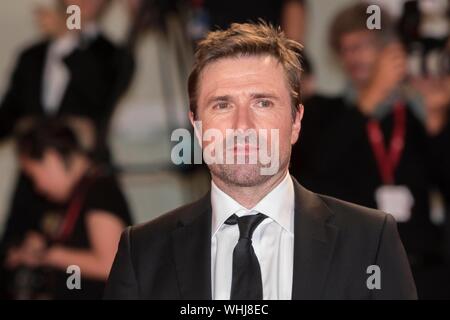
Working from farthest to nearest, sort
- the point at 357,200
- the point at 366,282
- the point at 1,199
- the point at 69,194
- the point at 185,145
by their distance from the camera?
1. the point at 1,199
2. the point at 69,194
3. the point at 357,200
4. the point at 185,145
5. the point at 366,282

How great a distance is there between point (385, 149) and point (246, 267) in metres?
1.49

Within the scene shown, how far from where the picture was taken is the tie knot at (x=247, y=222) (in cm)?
134

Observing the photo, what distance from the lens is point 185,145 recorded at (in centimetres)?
238

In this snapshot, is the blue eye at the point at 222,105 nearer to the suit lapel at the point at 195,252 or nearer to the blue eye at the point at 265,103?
the blue eye at the point at 265,103

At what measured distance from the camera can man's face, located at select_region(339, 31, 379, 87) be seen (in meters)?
2.72

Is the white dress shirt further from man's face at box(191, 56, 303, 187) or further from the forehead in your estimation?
the forehead

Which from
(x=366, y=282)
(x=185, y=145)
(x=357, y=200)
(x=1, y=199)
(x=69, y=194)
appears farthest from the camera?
(x=1, y=199)

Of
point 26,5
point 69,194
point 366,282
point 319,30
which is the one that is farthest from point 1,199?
point 366,282

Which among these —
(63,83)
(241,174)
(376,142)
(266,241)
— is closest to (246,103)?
(241,174)

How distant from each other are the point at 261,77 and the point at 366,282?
0.36 meters

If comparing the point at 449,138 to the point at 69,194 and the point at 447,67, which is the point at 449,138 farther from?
the point at 69,194

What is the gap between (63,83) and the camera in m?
2.93

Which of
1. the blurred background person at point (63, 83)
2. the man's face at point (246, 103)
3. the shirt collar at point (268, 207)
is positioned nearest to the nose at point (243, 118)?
the man's face at point (246, 103)
